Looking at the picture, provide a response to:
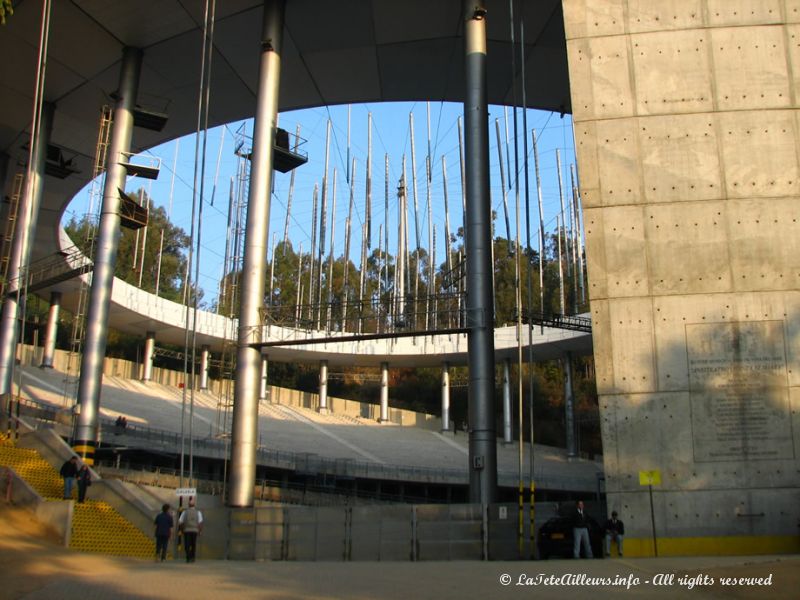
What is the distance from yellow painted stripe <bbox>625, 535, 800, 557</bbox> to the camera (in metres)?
15.5

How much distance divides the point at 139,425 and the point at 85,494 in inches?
778

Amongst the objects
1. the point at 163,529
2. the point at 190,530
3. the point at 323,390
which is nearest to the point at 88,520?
the point at 163,529

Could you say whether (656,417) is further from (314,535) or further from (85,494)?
(85,494)

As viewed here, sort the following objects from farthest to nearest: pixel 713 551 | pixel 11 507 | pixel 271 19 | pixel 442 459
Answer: pixel 442 459, pixel 271 19, pixel 11 507, pixel 713 551

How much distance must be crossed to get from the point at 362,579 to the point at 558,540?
595cm

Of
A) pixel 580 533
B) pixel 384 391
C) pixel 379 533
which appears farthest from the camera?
pixel 384 391

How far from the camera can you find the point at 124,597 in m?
9.48

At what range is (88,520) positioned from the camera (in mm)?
17500

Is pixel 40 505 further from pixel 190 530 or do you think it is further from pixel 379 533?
pixel 379 533

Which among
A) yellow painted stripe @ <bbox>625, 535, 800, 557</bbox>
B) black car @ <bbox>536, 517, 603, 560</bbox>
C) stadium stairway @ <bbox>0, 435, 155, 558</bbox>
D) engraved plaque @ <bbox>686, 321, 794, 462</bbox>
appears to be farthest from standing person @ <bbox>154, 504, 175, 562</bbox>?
engraved plaque @ <bbox>686, 321, 794, 462</bbox>

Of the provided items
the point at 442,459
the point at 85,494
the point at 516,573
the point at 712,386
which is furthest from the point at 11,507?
the point at 442,459

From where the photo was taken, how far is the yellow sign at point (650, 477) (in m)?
16.1

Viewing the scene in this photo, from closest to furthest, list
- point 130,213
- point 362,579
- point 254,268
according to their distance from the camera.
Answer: point 362,579
point 254,268
point 130,213

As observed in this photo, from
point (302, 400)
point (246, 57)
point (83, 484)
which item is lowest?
point (83, 484)
